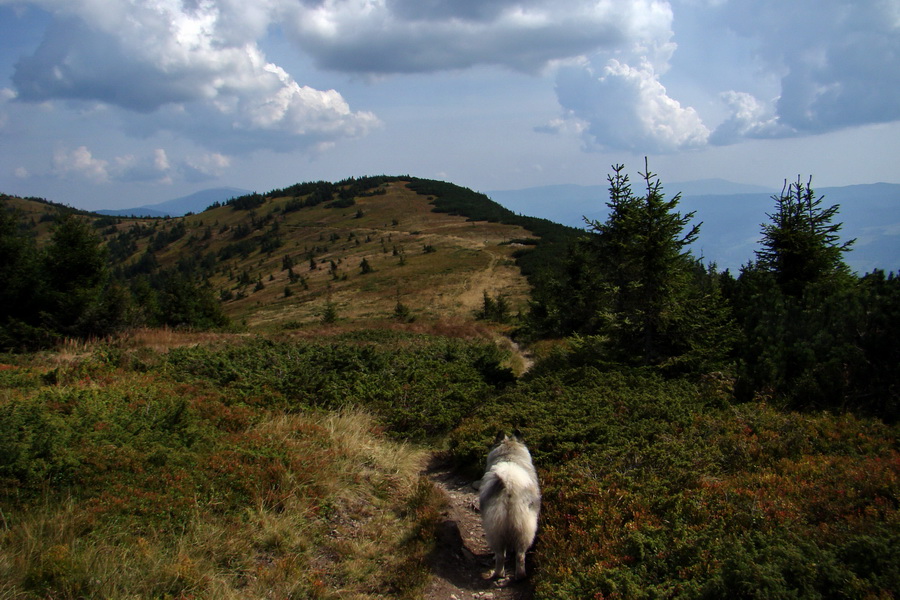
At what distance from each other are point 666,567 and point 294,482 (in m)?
4.16

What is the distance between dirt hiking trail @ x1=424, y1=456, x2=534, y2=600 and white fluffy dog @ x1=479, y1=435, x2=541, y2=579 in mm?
175

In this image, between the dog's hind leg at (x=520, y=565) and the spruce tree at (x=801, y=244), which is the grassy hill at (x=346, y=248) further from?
the spruce tree at (x=801, y=244)

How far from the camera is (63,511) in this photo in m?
4.22

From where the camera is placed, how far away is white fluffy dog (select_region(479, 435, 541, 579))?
179 inches

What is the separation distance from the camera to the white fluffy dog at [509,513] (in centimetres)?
454

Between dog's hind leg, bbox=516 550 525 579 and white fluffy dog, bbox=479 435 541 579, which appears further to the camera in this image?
dog's hind leg, bbox=516 550 525 579

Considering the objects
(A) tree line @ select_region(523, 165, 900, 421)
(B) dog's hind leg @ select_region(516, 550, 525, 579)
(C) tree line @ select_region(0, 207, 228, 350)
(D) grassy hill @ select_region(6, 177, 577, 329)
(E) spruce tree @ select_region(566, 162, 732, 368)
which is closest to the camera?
(B) dog's hind leg @ select_region(516, 550, 525, 579)

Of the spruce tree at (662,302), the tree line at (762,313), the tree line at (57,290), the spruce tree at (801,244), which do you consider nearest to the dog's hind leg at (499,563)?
the tree line at (762,313)

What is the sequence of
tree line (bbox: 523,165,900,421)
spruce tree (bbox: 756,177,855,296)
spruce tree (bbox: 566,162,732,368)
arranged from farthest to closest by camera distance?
spruce tree (bbox: 756,177,855,296)
spruce tree (bbox: 566,162,732,368)
tree line (bbox: 523,165,900,421)

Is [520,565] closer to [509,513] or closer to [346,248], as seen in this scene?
[509,513]

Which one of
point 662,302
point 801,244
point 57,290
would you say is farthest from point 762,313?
point 57,290

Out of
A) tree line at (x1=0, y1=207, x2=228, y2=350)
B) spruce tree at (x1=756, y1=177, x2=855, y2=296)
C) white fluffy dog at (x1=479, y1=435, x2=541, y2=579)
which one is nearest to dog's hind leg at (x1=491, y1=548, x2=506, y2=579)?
white fluffy dog at (x1=479, y1=435, x2=541, y2=579)

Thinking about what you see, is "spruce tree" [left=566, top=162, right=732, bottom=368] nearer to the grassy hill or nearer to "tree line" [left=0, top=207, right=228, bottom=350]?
"tree line" [left=0, top=207, right=228, bottom=350]

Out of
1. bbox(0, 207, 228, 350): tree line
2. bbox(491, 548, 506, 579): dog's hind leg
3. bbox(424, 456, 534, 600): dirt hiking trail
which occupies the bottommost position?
bbox(424, 456, 534, 600): dirt hiking trail
